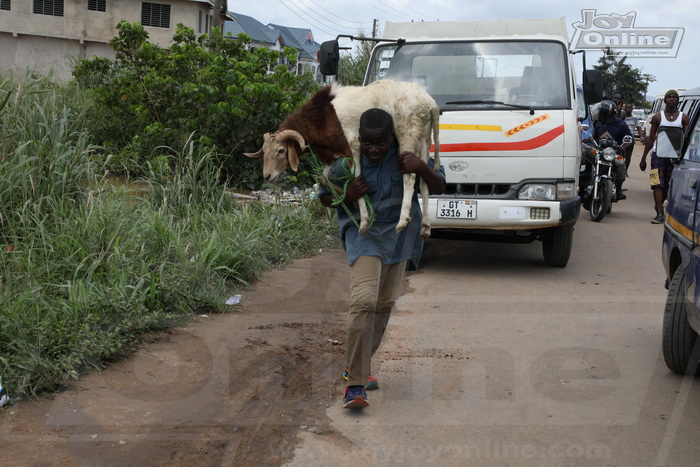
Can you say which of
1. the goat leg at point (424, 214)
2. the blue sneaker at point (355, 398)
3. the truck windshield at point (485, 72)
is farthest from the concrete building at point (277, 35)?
the blue sneaker at point (355, 398)

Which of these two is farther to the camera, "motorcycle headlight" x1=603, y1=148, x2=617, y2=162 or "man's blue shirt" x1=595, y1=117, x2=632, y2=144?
"man's blue shirt" x1=595, y1=117, x2=632, y2=144

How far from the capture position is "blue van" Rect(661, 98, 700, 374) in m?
4.55

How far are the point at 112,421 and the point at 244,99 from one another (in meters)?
7.46

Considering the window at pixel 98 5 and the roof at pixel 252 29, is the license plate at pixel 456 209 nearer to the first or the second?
the window at pixel 98 5

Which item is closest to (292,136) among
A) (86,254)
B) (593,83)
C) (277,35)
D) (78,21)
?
(86,254)

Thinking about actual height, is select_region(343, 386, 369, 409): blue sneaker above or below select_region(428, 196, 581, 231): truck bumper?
below

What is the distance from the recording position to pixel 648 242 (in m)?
11.0

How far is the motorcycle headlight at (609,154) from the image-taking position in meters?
13.0

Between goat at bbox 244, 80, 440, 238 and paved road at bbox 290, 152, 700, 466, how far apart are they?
104 centimetres

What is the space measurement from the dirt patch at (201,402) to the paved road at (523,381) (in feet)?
0.95

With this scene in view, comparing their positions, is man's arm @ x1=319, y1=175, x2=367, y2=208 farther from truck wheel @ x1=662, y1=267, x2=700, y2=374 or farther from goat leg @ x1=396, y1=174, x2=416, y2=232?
truck wheel @ x1=662, y1=267, x2=700, y2=374

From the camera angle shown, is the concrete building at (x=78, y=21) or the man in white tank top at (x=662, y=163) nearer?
the man in white tank top at (x=662, y=163)

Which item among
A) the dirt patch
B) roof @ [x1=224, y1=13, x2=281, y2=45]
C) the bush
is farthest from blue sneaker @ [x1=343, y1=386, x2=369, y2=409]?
roof @ [x1=224, y1=13, x2=281, y2=45]

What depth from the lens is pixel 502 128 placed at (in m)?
7.93
